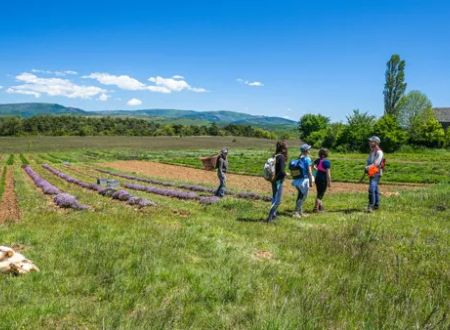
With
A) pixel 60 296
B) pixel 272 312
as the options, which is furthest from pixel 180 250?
pixel 272 312

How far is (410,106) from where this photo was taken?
234ft

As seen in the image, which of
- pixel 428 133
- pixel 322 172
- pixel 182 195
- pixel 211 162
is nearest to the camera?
pixel 322 172

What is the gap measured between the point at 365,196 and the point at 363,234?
9.16 meters

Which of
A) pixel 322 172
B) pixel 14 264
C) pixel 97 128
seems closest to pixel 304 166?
pixel 322 172

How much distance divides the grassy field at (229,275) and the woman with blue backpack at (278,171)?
55 centimetres

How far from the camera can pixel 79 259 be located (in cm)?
705

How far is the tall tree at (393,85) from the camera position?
70875 mm

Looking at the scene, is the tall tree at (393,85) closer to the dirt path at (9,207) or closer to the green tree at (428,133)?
the green tree at (428,133)

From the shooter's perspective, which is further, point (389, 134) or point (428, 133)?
point (428, 133)

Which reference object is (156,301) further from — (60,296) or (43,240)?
(43,240)

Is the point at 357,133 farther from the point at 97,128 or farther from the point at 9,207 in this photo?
the point at 97,128

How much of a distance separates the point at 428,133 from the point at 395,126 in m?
7.12

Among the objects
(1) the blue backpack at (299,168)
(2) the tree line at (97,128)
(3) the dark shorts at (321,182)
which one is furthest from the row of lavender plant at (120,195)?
(2) the tree line at (97,128)

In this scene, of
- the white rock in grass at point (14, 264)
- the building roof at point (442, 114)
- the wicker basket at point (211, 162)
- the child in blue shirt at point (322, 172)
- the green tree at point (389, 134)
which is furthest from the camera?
the building roof at point (442, 114)
